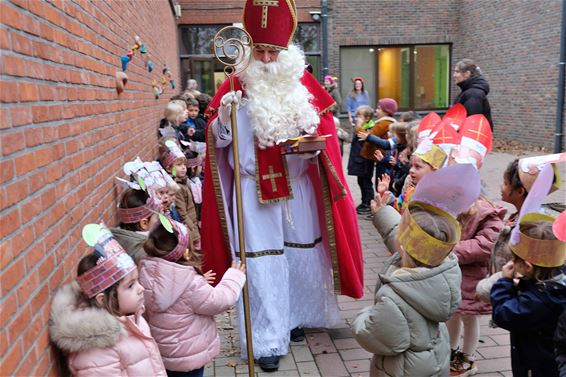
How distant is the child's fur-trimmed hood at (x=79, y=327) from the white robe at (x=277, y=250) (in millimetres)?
1779

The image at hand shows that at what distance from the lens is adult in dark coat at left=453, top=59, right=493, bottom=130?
7.43m

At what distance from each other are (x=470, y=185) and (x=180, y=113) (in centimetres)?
529

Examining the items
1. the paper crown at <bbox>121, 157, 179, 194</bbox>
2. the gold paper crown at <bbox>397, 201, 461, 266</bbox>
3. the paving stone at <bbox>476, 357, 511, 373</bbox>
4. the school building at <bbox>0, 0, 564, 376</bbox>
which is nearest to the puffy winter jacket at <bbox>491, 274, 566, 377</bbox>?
the gold paper crown at <bbox>397, 201, 461, 266</bbox>

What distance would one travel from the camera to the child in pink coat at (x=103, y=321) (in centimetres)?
213

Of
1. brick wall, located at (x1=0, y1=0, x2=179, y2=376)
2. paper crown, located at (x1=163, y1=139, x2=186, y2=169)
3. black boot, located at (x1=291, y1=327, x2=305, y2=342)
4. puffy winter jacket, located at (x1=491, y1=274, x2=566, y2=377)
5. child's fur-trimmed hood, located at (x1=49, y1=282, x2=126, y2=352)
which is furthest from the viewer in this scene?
paper crown, located at (x1=163, y1=139, x2=186, y2=169)

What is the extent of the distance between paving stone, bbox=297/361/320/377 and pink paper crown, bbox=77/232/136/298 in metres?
1.92

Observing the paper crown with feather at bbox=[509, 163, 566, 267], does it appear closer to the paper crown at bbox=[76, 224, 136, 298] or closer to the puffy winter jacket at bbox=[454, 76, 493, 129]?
the paper crown at bbox=[76, 224, 136, 298]

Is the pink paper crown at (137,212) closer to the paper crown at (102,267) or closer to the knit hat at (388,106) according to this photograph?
the paper crown at (102,267)

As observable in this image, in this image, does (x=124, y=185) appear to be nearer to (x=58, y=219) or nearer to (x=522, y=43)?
(x=58, y=219)

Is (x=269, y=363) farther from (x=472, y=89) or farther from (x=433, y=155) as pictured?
(x=472, y=89)

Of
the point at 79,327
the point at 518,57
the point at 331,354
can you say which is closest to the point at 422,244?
the point at 79,327

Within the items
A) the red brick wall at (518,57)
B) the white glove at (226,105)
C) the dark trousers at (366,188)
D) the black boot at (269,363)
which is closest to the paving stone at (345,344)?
the black boot at (269,363)

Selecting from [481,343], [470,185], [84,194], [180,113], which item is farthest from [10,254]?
[180,113]

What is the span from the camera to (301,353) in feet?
13.4
